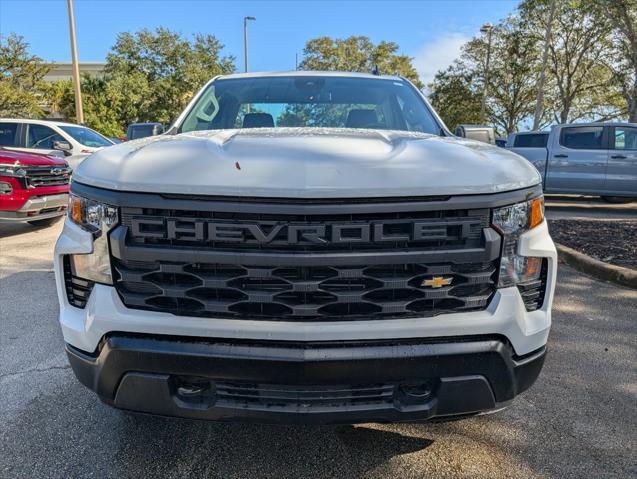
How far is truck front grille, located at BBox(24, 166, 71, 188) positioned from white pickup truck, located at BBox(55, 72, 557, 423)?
5952mm

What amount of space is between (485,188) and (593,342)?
2466 millimetres

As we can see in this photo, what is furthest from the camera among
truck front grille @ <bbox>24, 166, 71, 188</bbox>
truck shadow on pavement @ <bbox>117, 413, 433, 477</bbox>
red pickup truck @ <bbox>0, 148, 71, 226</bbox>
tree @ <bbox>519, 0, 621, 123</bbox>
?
tree @ <bbox>519, 0, 621, 123</bbox>

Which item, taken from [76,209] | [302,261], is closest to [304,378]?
[302,261]

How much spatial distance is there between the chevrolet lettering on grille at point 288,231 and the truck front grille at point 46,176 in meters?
6.05

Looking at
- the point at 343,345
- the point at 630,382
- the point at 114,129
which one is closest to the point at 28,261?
the point at 343,345

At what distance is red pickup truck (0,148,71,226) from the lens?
6566 mm

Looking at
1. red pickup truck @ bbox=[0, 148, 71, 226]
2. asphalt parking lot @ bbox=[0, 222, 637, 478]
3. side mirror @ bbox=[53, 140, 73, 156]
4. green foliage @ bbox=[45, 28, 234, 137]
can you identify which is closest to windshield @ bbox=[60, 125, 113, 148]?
side mirror @ bbox=[53, 140, 73, 156]

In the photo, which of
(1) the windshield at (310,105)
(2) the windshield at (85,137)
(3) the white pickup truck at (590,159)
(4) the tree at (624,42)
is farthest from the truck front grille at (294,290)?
(4) the tree at (624,42)

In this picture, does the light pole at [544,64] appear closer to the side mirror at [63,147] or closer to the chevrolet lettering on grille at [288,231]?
the side mirror at [63,147]

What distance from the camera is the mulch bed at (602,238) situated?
5.43m

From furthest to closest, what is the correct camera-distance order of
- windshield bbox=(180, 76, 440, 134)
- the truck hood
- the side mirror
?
the side mirror < windshield bbox=(180, 76, 440, 134) < the truck hood

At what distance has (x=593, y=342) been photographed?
342 centimetres

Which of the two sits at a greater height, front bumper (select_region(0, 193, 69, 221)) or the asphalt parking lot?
front bumper (select_region(0, 193, 69, 221))

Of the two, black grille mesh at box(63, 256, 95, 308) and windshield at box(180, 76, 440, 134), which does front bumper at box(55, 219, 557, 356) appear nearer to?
black grille mesh at box(63, 256, 95, 308)
